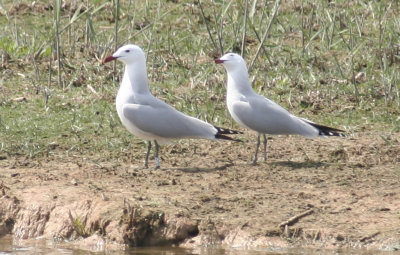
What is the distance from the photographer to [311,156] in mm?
9125

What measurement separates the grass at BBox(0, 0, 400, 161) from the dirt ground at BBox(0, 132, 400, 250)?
2.32 ft

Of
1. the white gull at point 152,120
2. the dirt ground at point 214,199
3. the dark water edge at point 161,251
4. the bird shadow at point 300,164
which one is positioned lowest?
the dark water edge at point 161,251

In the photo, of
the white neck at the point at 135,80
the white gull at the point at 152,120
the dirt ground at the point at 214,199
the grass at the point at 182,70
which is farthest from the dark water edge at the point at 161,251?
the white neck at the point at 135,80

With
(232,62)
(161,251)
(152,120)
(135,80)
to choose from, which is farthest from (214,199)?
(232,62)

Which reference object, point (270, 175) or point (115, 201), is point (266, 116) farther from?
point (115, 201)

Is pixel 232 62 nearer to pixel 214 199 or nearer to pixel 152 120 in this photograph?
pixel 152 120

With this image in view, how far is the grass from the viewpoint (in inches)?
388

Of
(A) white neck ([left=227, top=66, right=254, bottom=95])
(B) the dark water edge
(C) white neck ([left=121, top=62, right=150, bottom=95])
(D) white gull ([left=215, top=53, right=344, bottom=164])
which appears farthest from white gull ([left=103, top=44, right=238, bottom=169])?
(B) the dark water edge

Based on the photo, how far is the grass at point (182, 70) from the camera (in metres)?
9.84

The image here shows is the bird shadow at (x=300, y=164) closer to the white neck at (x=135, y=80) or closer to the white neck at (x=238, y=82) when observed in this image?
the white neck at (x=238, y=82)

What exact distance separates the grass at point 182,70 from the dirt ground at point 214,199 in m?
0.71

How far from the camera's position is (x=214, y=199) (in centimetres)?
776

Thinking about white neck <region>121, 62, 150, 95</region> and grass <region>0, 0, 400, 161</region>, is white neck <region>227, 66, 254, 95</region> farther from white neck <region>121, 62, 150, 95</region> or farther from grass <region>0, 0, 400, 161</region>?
grass <region>0, 0, 400, 161</region>

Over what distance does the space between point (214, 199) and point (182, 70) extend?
4.20m
